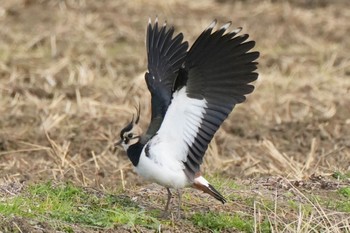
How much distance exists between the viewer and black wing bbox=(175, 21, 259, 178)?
666 cm

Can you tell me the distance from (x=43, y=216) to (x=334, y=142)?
4.20 metres

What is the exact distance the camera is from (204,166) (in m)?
9.36

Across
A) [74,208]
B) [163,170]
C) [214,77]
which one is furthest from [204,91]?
[74,208]

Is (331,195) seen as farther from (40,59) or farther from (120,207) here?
(40,59)

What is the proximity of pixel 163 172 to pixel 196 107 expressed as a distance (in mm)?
483

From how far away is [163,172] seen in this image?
266 inches

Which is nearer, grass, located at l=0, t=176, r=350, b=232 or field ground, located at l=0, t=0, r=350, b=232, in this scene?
grass, located at l=0, t=176, r=350, b=232

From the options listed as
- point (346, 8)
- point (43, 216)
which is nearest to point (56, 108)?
point (43, 216)

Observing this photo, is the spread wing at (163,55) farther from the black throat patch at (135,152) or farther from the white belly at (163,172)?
the white belly at (163,172)

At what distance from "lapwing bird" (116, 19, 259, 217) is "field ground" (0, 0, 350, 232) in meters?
0.31

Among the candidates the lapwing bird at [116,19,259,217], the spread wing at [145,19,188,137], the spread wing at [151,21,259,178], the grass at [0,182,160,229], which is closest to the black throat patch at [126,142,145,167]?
the lapwing bird at [116,19,259,217]

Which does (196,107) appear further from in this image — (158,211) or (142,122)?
(142,122)

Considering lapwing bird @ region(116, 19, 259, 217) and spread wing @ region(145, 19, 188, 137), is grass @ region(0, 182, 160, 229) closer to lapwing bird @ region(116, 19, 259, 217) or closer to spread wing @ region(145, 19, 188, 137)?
lapwing bird @ region(116, 19, 259, 217)

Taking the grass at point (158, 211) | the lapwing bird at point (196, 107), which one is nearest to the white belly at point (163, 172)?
the lapwing bird at point (196, 107)
